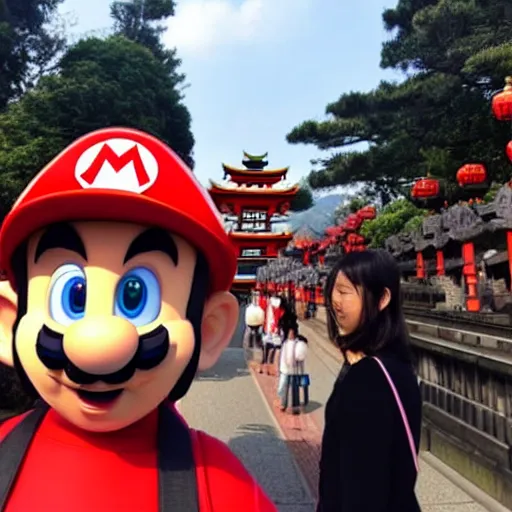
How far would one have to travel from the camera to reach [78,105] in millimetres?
18984

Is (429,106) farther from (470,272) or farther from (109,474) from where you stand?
(109,474)

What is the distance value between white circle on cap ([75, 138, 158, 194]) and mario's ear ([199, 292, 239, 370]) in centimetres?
46

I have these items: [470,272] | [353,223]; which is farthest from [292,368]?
[353,223]

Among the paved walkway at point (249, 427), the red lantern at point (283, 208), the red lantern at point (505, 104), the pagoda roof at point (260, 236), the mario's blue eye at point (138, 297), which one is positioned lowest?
the paved walkway at point (249, 427)

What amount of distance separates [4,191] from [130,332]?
35.6ft

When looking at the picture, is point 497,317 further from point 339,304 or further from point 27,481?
point 27,481

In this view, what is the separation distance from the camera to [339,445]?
170 centimetres

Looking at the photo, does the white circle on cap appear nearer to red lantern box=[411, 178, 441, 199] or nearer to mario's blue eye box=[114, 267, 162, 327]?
mario's blue eye box=[114, 267, 162, 327]

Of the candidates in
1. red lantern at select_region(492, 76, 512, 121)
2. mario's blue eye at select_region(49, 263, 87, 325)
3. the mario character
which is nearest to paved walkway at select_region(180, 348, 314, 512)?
the mario character

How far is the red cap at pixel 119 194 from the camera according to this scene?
1.57 metres

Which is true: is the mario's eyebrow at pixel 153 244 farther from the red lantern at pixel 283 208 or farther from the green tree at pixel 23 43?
the red lantern at pixel 283 208

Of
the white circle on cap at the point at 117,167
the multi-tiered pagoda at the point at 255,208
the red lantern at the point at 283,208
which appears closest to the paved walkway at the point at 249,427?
the white circle on cap at the point at 117,167

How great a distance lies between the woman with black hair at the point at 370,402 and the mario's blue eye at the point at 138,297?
0.58 metres

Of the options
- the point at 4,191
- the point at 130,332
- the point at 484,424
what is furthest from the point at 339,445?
the point at 4,191
